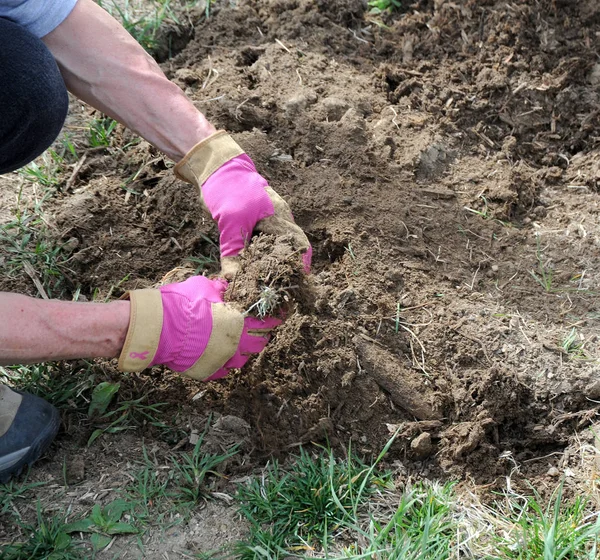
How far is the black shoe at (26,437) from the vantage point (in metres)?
2.03

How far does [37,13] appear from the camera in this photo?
2076 mm

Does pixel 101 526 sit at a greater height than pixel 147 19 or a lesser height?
lesser

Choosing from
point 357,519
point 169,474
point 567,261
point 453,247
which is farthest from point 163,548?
point 567,261

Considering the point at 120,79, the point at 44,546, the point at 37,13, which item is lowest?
the point at 44,546

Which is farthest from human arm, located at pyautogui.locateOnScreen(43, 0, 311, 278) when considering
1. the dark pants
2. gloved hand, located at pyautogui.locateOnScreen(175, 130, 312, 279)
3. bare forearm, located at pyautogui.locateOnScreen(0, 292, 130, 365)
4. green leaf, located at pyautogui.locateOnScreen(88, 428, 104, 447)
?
green leaf, located at pyautogui.locateOnScreen(88, 428, 104, 447)

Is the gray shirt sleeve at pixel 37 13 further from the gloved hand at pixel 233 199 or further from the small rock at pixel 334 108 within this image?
the small rock at pixel 334 108

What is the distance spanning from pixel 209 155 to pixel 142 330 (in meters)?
0.60

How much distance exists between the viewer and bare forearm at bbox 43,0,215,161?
2137 mm

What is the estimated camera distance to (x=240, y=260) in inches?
82.4

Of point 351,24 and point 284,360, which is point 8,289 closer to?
point 284,360

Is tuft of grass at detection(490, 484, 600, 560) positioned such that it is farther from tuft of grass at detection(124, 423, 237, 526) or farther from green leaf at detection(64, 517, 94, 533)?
green leaf at detection(64, 517, 94, 533)

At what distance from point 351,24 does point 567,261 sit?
1.45 metres

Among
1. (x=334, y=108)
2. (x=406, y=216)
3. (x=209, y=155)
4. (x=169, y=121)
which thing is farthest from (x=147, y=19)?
(x=406, y=216)

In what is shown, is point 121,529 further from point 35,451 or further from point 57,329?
point 57,329
